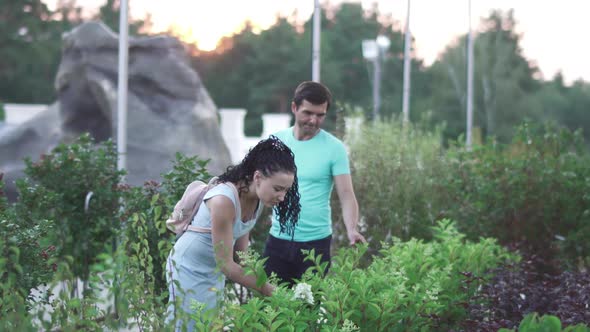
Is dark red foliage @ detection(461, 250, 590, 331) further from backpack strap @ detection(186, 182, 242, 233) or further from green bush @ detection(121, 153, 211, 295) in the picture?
green bush @ detection(121, 153, 211, 295)

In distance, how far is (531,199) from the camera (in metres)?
7.54

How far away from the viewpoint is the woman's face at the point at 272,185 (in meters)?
3.35

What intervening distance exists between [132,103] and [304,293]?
42.8ft

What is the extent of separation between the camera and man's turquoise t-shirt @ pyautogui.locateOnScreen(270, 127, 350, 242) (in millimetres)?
4551

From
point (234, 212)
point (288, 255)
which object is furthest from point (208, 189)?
point (288, 255)

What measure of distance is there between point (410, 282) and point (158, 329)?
6.72 feet

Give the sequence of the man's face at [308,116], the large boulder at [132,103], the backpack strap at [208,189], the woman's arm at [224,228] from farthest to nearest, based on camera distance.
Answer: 1. the large boulder at [132,103]
2. the man's face at [308,116]
3. the backpack strap at [208,189]
4. the woman's arm at [224,228]

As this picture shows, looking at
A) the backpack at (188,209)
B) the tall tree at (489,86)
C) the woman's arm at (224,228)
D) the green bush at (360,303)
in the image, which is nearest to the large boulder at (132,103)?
the green bush at (360,303)

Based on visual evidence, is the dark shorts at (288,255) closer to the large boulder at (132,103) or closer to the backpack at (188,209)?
the backpack at (188,209)

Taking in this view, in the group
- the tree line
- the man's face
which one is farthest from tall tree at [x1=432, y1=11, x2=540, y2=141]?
the man's face

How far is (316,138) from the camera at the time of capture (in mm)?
4621

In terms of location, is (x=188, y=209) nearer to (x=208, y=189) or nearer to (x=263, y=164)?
(x=208, y=189)

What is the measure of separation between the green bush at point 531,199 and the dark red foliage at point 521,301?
195 cm

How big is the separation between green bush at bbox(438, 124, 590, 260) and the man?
315 centimetres
